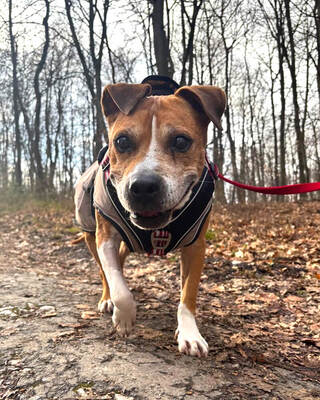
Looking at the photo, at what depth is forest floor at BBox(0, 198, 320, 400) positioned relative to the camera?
7.09 ft

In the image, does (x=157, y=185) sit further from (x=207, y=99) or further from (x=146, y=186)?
(x=207, y=99)

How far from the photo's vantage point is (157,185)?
7.91ft

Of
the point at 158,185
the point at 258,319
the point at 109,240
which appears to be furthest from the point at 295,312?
the point at 158,185

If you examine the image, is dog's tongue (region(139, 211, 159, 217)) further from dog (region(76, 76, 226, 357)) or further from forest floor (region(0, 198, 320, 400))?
forest floor (region(0, 198, 320, 400))

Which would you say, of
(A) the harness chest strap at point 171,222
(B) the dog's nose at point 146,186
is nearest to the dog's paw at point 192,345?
(A) the harness chest strap at point 171,222

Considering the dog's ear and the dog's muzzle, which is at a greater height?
the dog's ear

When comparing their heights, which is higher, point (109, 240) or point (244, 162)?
→ point (244, 162)

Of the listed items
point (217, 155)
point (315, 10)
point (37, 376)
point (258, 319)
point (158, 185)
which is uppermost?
point (315, 10)

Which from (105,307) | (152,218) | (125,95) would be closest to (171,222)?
(152,218)

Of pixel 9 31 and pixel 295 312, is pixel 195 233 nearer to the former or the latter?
pixel 295 312

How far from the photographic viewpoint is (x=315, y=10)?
535 inches

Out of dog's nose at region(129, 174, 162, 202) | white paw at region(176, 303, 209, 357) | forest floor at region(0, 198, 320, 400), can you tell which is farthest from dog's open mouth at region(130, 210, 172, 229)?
forest floor at region(0, 198, 320, 400)

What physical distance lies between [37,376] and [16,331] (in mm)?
813

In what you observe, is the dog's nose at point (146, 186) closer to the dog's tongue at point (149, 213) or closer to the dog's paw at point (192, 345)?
the dog's tongue at point (149, 213)
